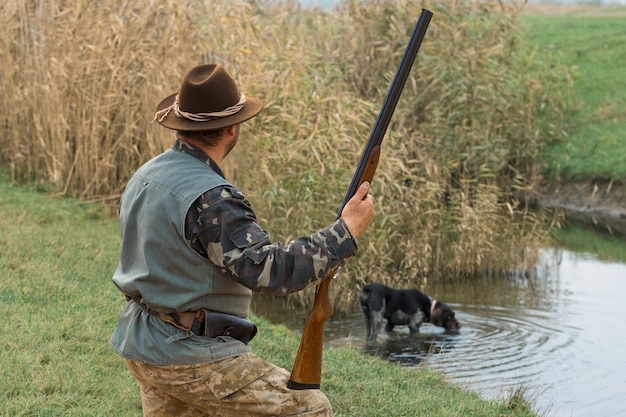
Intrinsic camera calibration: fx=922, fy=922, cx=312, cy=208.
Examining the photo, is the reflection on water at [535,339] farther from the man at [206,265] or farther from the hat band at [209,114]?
the hat band at [209,114]

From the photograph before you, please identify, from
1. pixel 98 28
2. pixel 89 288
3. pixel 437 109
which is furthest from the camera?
pixel 437 109

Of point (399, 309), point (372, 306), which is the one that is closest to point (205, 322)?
point (372, 306)

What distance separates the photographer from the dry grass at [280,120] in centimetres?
1131

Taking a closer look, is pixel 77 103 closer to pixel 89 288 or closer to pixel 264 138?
pixel 264 138

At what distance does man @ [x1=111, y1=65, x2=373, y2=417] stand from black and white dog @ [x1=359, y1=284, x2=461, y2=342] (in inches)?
254

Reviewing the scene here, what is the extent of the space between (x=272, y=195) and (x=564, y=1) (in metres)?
39.9

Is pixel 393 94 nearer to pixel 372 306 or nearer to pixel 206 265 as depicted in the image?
pixel 206 265

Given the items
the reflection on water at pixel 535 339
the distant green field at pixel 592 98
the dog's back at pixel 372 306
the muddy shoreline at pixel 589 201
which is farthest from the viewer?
the distant green field at pixel 592 98

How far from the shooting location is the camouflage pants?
355cm

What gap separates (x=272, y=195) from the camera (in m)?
11.0

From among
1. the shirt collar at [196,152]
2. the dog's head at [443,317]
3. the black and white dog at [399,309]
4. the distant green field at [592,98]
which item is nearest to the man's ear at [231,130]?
the shirt collar at [196,152]

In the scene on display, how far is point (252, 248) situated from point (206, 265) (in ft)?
0.82

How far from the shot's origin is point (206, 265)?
3521 mm

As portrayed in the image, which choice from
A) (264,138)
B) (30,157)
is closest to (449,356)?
(264,138)
